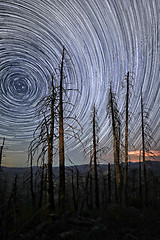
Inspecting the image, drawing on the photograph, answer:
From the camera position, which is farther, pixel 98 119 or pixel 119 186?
pixel 98 119

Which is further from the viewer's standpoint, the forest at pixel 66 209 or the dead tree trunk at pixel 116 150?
the dead tree trunk at pixel 116 150

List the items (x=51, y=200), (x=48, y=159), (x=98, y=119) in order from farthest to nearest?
(x=98, y=119) → (x=48, y=159) → (x=51, y=200)

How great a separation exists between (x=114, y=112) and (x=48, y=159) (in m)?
8.87

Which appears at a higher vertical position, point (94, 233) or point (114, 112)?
point (114, 112)

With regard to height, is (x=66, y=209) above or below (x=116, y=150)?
below

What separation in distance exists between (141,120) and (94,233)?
17760mm

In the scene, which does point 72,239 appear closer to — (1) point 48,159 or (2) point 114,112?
(1) point 48,159

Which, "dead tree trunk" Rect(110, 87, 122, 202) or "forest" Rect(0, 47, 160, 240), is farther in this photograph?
"dead tree trunk" Rect(110, 87, 122, 202)

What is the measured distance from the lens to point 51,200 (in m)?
8.13

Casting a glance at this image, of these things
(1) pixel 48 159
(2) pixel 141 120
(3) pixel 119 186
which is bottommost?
(3) pixel 119 186

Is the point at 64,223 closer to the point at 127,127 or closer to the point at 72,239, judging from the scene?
the point at 72,239

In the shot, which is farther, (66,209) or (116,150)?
(116,150)

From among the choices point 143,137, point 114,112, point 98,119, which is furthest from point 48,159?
point 143,137

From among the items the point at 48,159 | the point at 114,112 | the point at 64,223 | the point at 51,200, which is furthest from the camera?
the point at 114,112
